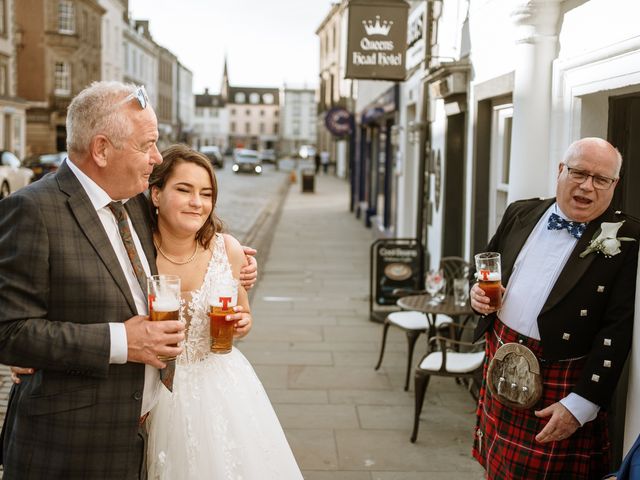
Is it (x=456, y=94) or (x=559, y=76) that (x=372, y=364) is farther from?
(x=559, y=76)

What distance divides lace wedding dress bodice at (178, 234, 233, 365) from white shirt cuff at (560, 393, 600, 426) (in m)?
1.42

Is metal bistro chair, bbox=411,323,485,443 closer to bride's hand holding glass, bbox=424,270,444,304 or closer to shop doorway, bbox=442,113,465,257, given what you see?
Result: bride's hand holding glass, bbox=424,270,444,304

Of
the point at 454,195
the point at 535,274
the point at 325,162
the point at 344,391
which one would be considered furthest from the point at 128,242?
the point at 325,162

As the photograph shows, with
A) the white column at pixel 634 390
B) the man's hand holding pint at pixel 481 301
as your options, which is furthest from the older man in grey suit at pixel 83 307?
the white column at pixel 634 390

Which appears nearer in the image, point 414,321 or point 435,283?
point 435,283

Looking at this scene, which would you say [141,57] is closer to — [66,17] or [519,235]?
[66,17]

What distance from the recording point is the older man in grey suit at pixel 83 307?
2.31 m

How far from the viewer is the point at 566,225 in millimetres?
3199

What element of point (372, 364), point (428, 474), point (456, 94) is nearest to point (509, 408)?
point (428, 474)

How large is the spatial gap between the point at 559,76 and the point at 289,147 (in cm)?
11958

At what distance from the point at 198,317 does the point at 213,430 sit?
0.42m

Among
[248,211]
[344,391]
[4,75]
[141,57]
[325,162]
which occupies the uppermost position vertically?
[141,57]

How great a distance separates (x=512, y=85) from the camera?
223 inches

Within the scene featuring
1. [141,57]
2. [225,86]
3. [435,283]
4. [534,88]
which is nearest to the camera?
[534,88]
